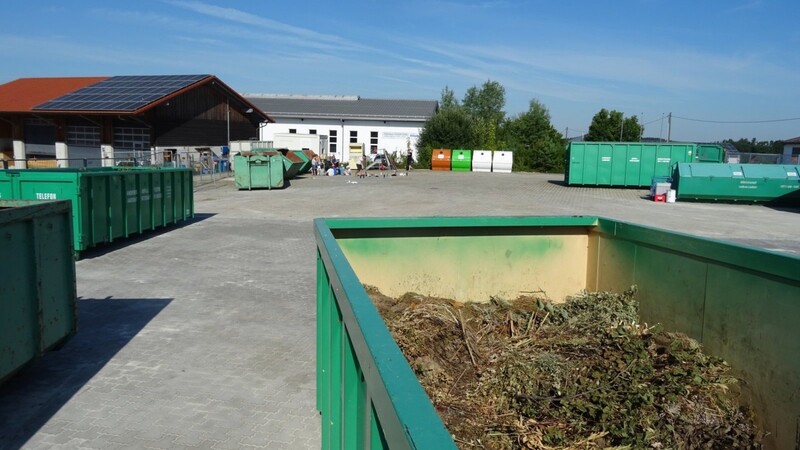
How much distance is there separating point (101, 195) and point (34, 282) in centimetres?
686

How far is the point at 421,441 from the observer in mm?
1240

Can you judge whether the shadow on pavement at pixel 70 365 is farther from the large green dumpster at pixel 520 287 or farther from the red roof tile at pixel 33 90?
the red roof tile at pixel 33 90

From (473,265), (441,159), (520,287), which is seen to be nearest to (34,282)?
(473,265)

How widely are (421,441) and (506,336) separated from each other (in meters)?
3.25

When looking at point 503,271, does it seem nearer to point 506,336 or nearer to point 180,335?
point 506,336

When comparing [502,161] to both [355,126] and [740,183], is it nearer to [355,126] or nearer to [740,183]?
[355,126]

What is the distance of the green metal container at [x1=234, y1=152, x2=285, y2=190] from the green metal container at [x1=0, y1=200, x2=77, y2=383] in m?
20.3

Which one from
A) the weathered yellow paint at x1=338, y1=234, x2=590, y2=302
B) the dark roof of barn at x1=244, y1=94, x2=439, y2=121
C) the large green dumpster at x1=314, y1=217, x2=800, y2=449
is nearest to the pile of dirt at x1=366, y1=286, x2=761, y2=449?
the large green dumpster at x1=314, y1=217, x2=800, y2=449

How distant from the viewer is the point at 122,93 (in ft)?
119

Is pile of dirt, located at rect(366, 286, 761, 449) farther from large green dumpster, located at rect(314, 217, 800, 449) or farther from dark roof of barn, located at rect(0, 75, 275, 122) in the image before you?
dark roof of barn, located at rect(0, 75, 275, 122)

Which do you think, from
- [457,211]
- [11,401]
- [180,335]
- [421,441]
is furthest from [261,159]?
[421,441]

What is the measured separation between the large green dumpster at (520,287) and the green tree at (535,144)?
139 ft

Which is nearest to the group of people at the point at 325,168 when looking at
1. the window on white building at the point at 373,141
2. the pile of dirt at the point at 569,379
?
the window on white building at the point at 373,141

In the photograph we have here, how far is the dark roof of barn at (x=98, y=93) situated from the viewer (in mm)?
33812
